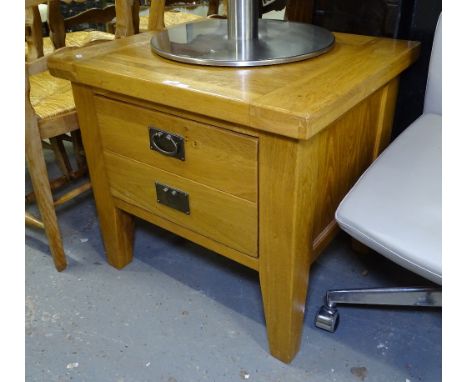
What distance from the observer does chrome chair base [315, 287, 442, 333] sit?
0.95m

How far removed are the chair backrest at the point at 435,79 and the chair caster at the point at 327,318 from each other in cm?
52

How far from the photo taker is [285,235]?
0.80 metres

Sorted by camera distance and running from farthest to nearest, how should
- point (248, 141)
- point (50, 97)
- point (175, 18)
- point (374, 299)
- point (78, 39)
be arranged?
point (175, 18), point (78, 39), point (50, 97), point (374, 299), point (248, 141)

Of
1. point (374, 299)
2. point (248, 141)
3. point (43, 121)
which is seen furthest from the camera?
point (43, 121)

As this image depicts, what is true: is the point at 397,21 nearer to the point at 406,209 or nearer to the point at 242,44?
the point at 242,44

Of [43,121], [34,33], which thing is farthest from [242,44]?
[34,33]

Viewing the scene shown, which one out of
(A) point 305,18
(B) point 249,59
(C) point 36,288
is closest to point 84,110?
(B) point 249,59

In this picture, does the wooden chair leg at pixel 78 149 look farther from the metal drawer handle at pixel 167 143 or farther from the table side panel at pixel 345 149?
the table side panel at pixel 345 149

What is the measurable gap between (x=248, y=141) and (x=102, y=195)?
0.50m

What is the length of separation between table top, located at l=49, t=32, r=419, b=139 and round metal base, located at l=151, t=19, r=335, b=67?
15 mm

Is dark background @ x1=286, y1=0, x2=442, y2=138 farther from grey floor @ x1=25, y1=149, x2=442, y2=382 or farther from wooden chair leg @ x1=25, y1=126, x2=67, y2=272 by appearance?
wooden chair leg @ x1=25, y1=126, x2=67, y2=272

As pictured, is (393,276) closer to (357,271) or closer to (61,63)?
(357,271)

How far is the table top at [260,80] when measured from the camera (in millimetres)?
696

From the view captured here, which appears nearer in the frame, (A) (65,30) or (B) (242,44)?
(B) (242,44)
